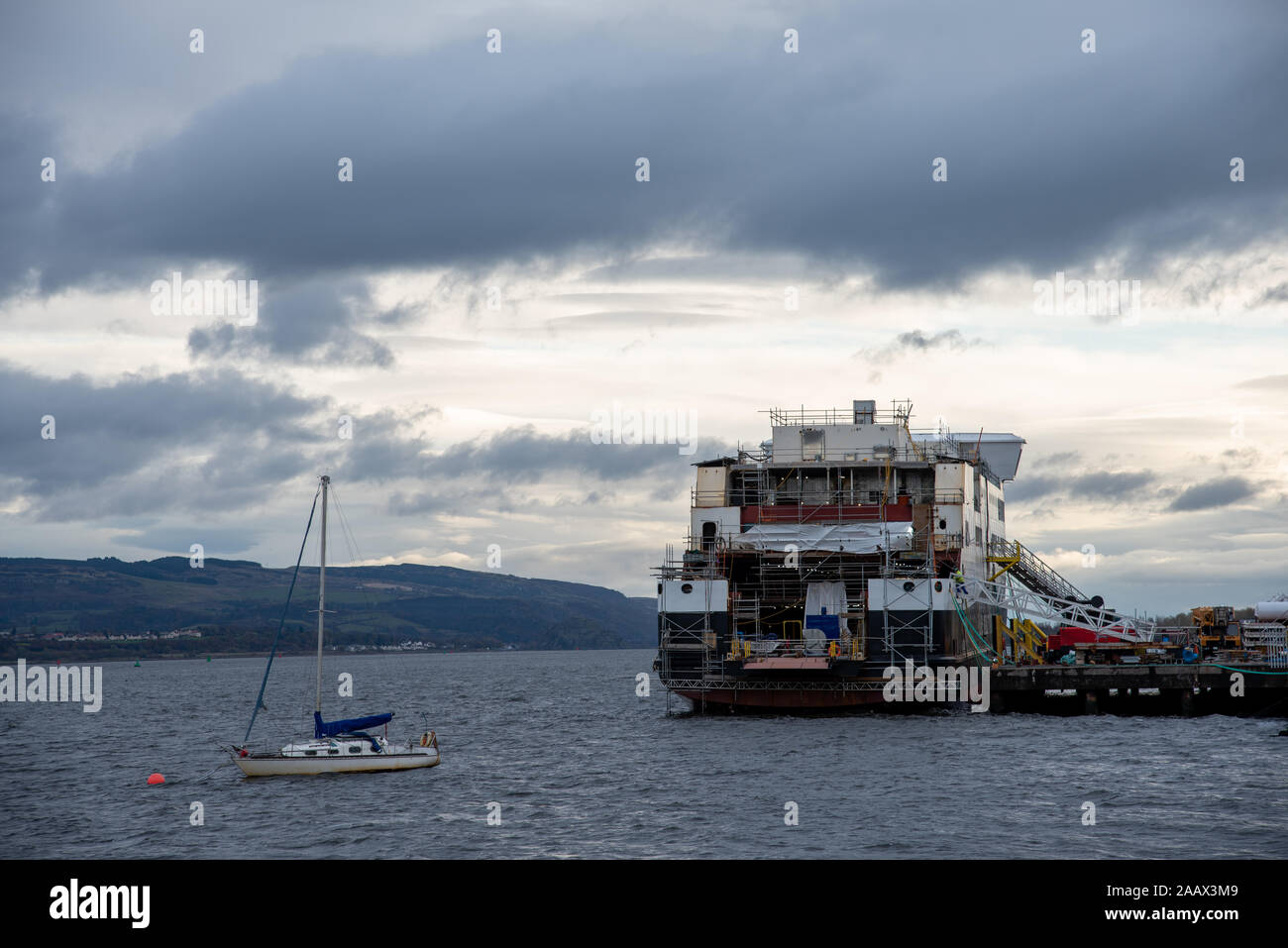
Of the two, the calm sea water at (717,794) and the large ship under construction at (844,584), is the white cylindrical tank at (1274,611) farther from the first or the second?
the calm sea water at (717,794)

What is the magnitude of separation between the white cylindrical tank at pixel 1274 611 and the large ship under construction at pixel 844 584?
326cm

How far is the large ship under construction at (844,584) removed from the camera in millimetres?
61219

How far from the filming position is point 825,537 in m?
66.9

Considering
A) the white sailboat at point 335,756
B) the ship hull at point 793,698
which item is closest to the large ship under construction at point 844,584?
the ship hull at point 793,698

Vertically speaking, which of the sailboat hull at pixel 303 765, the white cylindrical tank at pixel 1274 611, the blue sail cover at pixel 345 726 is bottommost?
the sailboat hull at pixel 303 765

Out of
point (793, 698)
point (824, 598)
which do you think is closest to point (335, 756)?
point (793, 698)

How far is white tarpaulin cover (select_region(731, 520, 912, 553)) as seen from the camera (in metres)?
65.9

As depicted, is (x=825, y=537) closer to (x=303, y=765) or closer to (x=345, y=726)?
(x=345, y=726)

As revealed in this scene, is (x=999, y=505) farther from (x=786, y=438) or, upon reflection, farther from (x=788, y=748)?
(x=788, y=748)

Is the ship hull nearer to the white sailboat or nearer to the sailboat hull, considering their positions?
the white sailboat

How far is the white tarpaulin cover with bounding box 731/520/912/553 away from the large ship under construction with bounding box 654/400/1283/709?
9cm

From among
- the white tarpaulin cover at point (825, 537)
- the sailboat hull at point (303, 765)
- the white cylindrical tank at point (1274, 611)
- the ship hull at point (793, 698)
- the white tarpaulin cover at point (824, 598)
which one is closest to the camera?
the sailboat hull at point (303, 765)

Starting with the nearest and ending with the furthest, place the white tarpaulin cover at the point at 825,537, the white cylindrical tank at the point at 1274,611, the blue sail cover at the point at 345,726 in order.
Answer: the blue sail cover at the point at 345,726, the white tarpaulin cover at the point at 825,537, the white cylindrical tank at the point at 1274,611

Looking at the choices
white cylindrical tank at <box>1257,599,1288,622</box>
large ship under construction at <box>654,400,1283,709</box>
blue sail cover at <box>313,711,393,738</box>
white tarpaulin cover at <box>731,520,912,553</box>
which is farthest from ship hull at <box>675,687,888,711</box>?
white cylindrical tank at <box>1257,599,1288,622</box>
